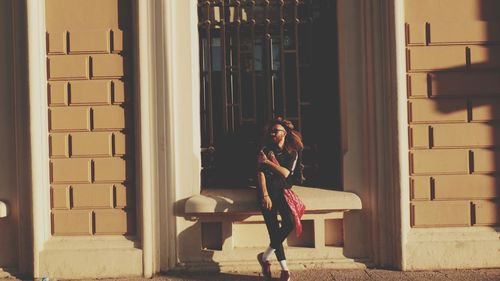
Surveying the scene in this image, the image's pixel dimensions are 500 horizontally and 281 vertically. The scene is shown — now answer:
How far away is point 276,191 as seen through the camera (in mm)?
5539

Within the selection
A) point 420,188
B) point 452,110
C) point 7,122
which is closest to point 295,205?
point 420,188

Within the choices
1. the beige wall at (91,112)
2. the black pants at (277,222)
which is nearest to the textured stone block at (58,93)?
the beige wall at (91,112)

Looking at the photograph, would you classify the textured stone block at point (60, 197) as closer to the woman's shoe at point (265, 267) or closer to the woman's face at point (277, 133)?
the woman's shoe at point (265, 267)

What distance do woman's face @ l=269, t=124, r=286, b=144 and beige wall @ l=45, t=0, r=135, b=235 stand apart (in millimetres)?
1599

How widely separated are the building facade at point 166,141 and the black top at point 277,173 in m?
0.49

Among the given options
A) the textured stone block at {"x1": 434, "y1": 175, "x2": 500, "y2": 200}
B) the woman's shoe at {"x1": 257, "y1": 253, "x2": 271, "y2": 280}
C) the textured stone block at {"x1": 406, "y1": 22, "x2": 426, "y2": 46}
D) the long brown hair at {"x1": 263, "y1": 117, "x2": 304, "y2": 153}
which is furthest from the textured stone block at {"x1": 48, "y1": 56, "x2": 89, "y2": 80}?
the textured stone block at {"x1": 434, "y1": 175, "x2": 500, "y2": 200}

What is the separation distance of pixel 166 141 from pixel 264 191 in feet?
4.19

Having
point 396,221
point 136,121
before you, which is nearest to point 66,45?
point 136,121

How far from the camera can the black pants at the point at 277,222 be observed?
18.0ft

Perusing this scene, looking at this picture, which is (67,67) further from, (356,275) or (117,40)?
(356,275)

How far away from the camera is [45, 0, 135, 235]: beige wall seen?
598cm

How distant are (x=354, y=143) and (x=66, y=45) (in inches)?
135

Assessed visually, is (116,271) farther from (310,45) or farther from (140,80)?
(310,45)

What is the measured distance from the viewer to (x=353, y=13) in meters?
6.14
